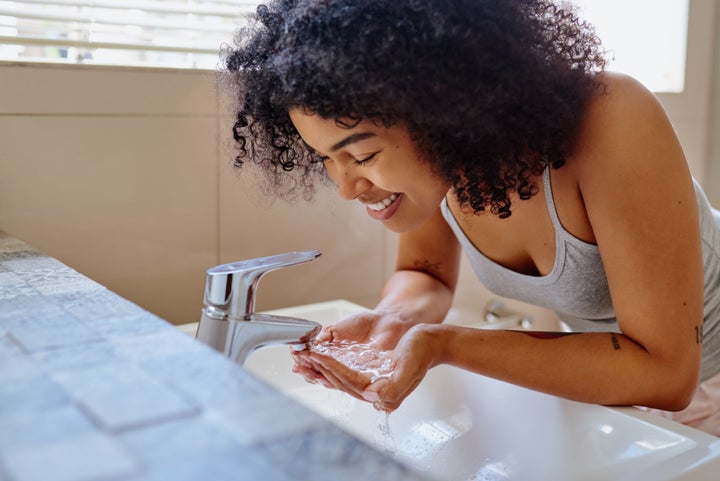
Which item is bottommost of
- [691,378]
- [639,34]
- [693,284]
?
[691,378]

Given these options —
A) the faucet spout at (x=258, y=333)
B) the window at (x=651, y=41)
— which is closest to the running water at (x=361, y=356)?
the faucet spout at (x=258, y=333)

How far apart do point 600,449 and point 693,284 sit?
Answer: 0.69 ft

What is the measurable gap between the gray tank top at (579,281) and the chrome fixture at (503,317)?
0.30 metres

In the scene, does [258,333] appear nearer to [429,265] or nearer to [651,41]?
[429,265]

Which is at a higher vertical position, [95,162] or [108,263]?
[95,162]

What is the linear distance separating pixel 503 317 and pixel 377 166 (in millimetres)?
795

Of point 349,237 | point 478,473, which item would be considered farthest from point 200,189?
point 478,473

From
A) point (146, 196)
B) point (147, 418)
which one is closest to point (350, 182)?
point (146, 196)

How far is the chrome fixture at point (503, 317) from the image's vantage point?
1576 millimetres

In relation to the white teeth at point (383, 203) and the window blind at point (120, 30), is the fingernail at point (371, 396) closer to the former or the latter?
the white teeth at point (383, 203)

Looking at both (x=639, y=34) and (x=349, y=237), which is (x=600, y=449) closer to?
(x=349, y=237)

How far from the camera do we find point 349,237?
4.75 feet

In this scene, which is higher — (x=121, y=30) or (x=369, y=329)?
(x=121, y=30)

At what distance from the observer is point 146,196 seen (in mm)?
1223
